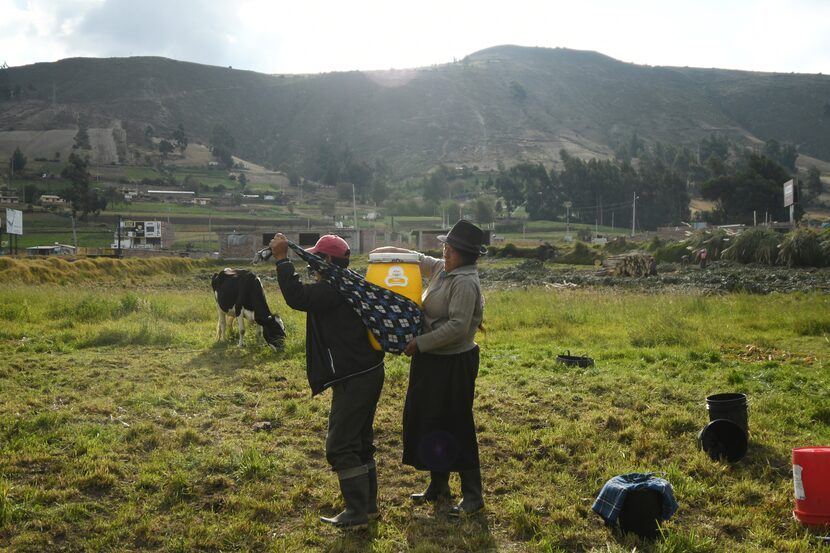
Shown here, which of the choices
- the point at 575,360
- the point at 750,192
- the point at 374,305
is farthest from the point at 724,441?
the point at 750,192

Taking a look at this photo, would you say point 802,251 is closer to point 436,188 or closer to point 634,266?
point 634,266

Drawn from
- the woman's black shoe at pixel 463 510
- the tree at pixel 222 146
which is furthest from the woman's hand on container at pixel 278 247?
the tree at pixel 222 146

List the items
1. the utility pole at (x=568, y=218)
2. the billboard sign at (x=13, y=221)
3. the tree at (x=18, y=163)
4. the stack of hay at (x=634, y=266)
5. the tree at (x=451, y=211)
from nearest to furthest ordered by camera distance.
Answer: the stack of hay at (x=634, y=266) → the billboard sign at (x=13, y=221) → the utility pole at (x=568, y=218) → the tree at (x=451, y=211) → the tree at (x=18, y=163)

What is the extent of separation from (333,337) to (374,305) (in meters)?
0.35

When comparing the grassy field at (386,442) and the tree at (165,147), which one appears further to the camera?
the tree at (165,147)

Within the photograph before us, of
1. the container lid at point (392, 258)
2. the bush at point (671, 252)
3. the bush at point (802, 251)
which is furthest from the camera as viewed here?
the bush at point (671, 252)

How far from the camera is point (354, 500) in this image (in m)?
4.61

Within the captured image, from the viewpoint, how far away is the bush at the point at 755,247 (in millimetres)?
33719

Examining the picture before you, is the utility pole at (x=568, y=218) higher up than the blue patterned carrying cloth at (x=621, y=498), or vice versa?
the utility pole at (x=568, y=218)

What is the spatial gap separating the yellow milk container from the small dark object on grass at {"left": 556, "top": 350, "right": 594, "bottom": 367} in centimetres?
562

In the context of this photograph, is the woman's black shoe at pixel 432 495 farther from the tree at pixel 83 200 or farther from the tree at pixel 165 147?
the tree at pixel 165 147

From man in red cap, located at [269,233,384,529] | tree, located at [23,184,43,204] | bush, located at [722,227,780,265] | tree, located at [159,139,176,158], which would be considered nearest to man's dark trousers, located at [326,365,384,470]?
man in red cap, located at [269,233,384,529]

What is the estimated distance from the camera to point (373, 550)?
4.33 m

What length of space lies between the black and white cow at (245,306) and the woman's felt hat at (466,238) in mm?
7952
